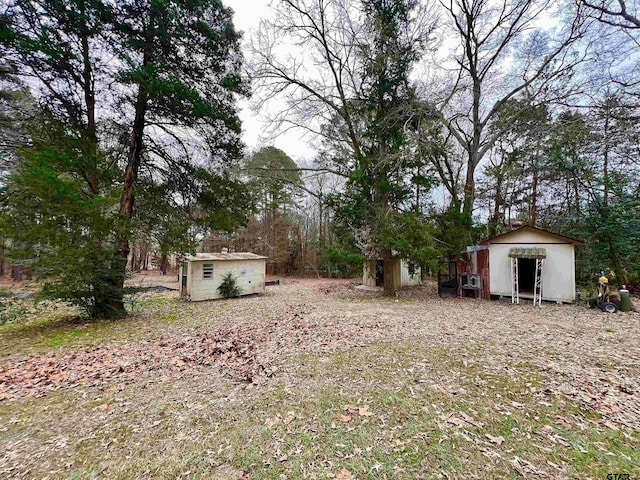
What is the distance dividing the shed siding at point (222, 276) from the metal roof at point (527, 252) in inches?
397

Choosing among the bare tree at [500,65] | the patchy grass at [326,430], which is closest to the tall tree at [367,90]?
the bare tree at [500,65]

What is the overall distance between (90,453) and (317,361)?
2629 millimetres

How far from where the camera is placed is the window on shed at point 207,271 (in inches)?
405

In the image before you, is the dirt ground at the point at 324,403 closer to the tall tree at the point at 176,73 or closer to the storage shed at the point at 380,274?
the tall tree at the point at 176,73

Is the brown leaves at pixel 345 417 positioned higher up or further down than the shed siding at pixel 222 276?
further down

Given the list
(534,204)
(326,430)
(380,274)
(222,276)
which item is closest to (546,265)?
(380,274)

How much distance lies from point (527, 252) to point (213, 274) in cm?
1150

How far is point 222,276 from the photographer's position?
35.4ft

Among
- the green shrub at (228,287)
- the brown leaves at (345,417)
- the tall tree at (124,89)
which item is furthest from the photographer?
the green shrub at (228,287)

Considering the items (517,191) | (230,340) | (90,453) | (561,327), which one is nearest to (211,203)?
(230,340)

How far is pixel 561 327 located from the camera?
566 cm

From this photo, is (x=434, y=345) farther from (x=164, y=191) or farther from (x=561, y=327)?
(x=164, y=191)

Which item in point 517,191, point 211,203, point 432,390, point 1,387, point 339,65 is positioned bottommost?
point 1,387

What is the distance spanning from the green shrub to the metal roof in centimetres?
1049
